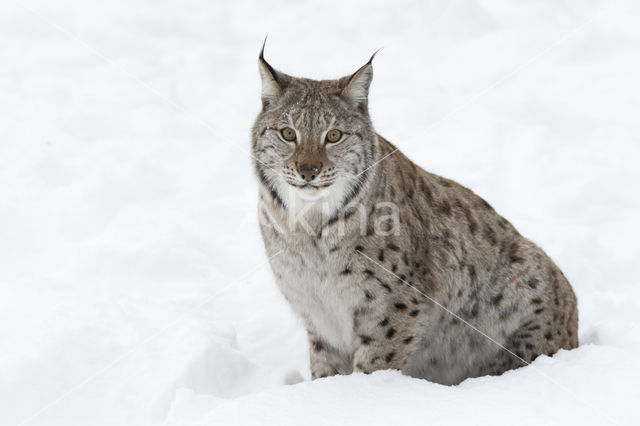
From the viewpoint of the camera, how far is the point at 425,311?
4.40 m

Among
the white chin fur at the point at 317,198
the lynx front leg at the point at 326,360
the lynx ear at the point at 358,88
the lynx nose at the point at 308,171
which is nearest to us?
the lynx nose at the point at 308,171

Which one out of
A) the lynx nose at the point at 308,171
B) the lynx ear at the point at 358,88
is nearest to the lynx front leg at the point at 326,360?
the lynx nose at the point at 308,171

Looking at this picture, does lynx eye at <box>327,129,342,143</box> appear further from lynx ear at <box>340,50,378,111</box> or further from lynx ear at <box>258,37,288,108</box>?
lynx ear at <box>258,37,288,108</box>

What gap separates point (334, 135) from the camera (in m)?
4.19

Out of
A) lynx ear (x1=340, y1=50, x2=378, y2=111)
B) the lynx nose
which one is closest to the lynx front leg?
the lynx nose

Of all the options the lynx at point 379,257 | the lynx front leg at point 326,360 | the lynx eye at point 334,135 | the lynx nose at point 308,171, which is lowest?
the lynx front leg at point 326,360

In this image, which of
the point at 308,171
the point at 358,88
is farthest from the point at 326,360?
the point at 358,88

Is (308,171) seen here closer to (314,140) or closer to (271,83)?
(314,140)

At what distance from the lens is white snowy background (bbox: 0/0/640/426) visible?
406cm

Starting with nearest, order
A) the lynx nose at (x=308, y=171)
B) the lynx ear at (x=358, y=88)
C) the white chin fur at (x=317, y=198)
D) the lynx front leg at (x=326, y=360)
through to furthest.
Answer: the lynx nose at (x=308, y=171), the white chin fur at (x=317, y=198), the lynx ear at (x=358, y=88), the lynx front leg at (x=326, y=360)

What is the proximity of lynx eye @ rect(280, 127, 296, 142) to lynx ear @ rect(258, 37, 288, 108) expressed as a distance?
0.26 meters

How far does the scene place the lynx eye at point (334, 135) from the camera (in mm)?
4176

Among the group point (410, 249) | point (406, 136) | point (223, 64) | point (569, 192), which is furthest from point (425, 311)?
point (223, 64)

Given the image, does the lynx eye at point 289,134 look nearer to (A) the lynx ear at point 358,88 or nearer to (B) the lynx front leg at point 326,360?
(A) the lynx ear at point 358,88
